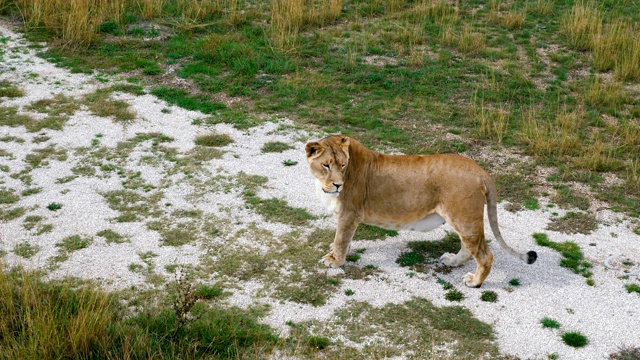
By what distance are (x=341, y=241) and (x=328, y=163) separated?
3.07 ft

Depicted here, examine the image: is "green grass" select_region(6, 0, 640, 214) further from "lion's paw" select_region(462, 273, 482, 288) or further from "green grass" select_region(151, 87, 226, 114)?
"lion's paw" select_region(462, 273, 482, 288)

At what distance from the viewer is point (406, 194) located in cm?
723

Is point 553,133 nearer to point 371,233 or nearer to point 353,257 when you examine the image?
point 371,233

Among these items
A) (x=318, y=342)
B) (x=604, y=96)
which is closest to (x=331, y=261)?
(x=318, y=342)

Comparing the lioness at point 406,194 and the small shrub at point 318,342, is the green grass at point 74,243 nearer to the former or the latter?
the lioness at point 406,194

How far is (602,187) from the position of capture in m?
9.48

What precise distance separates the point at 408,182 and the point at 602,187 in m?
3.58

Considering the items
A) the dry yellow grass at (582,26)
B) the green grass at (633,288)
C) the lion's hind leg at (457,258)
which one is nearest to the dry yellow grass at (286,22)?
the dry yellow grass at (582,26)

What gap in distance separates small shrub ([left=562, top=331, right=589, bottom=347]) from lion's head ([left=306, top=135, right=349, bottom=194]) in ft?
8.10

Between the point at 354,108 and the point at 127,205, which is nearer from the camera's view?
the point at 127,205

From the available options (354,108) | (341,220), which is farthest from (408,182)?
(354,108)

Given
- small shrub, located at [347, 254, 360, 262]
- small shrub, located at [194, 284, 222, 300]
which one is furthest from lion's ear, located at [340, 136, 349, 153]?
small shrub, located at [194, 284, 222, 300]

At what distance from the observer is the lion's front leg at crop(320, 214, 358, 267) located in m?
7.41

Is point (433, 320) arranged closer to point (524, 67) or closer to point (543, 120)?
point (543, 120)
